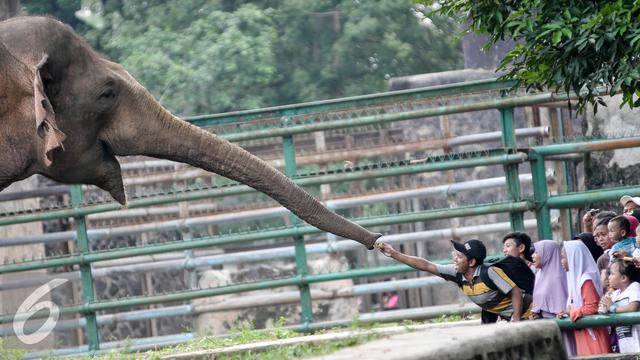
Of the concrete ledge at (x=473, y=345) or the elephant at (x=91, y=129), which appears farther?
the elephant at (x=91, y=129)

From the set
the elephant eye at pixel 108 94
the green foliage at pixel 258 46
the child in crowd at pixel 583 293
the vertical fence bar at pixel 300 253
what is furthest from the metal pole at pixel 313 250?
the green foliage at pixel 258 46

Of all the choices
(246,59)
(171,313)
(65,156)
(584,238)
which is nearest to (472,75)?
(246,59)

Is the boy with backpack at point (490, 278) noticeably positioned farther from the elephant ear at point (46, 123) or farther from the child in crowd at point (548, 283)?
the elephant ear at point (46, 123)

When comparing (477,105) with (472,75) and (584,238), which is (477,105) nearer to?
(584,238)

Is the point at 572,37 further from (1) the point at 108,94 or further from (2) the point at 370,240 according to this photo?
(1) the point at 108,94

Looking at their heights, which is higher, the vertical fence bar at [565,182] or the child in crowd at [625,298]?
the vertical fence bar at [565,182]

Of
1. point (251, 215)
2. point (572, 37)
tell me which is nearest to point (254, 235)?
point (251, 215)

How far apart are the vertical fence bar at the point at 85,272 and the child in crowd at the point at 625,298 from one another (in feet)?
13.1

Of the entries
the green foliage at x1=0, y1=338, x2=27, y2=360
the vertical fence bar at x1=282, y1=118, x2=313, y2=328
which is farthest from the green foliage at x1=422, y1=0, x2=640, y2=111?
the green foliage at x1=0, y1=338, x2=27, y2=360

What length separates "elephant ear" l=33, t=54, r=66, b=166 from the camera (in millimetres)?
6961

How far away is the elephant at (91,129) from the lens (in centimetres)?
748

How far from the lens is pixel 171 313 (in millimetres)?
11000

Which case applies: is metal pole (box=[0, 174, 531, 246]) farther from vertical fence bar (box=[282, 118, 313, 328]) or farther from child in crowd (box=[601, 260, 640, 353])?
child in crowd (box=[601, 260, 640, 353])

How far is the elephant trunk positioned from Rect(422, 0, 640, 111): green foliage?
135cm
